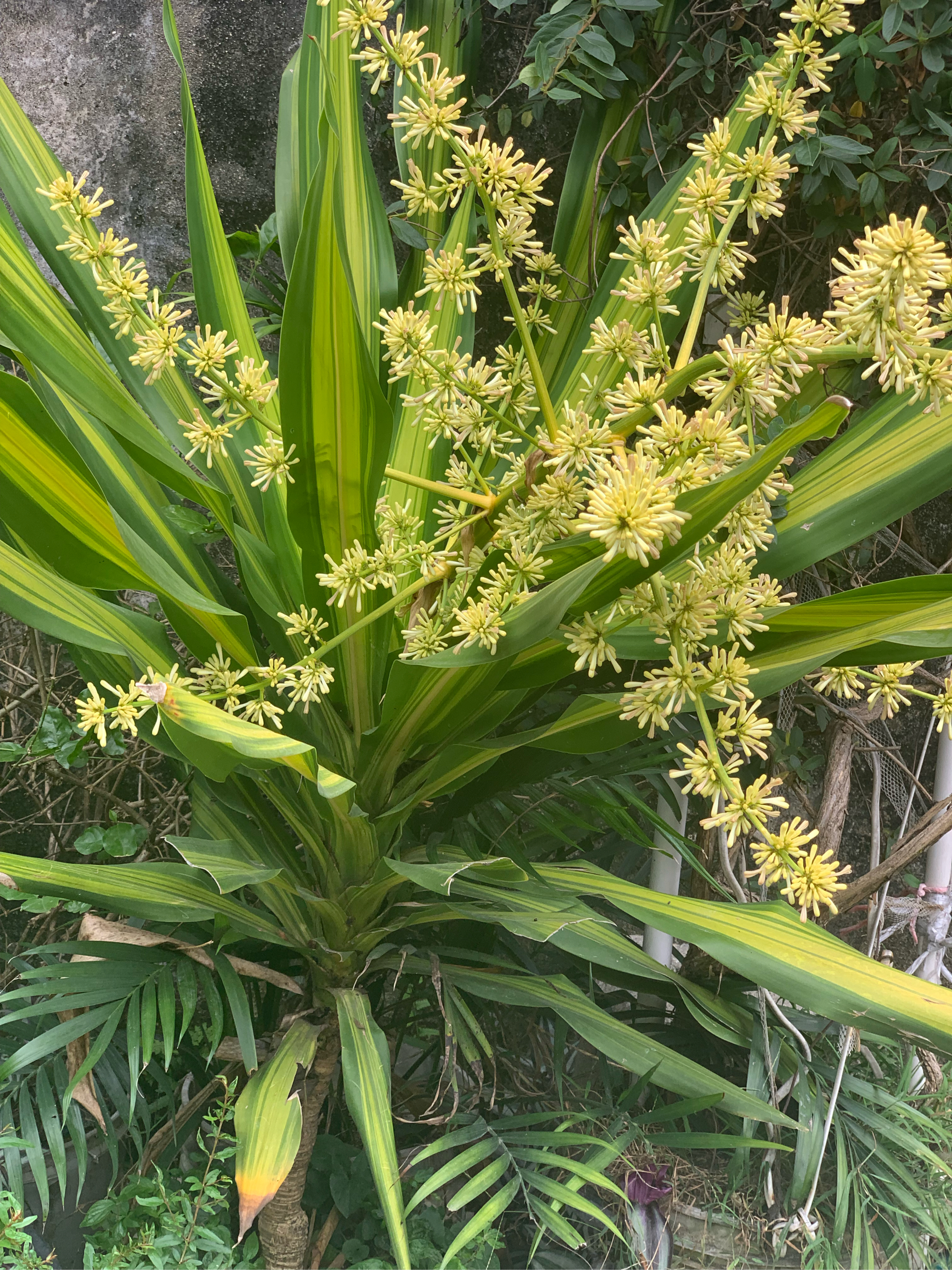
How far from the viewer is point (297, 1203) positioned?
0.85 metres

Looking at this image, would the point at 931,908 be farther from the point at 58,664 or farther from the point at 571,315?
the point at 58,664

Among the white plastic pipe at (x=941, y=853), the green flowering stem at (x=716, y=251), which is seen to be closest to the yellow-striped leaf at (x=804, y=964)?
the green flowering stem at (x=716, y=251)

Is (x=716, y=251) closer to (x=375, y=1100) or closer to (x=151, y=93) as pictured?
(x=375, y=1100)

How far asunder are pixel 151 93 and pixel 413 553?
3.42ft

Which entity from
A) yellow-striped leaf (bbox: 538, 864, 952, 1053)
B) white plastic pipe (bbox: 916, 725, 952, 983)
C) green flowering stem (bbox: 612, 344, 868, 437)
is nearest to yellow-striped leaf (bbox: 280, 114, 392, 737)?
green flowering stem (bbox: 612, 344, 868, 437)

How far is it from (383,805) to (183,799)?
0.49 metres

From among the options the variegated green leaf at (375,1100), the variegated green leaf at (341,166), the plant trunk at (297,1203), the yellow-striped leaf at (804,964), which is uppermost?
the variegated green leaf at (341,166)

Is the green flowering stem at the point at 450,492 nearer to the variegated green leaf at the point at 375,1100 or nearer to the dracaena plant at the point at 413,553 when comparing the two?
the dracaena plant at the point at 413,553

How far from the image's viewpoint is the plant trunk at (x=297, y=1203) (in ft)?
2.77

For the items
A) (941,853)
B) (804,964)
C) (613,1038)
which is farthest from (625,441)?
(941,853)

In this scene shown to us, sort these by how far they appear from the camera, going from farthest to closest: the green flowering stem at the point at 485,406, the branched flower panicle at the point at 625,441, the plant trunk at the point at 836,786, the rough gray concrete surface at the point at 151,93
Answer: the rough gray concrete surface at the point at 151,93 → the plant trunk at the point at 836,786 → the green flowering stem at the point at 485,406 → the branched flower panicle at the point at 625,441

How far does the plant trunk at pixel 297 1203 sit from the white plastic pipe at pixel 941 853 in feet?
2.63

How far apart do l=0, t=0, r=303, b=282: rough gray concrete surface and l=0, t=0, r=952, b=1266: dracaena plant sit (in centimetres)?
28

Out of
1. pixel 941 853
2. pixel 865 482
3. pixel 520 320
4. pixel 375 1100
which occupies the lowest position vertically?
pixel 941 853
